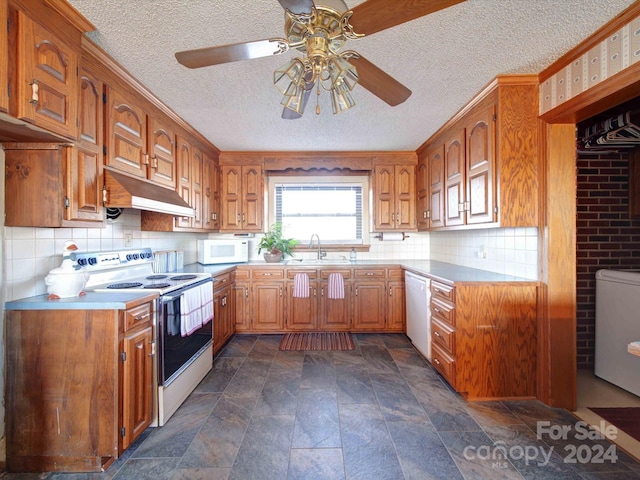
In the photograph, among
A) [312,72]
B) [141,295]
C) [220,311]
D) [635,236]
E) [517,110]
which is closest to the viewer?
[312,72]

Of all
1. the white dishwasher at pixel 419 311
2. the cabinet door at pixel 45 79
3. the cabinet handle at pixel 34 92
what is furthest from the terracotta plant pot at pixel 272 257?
the cabinet handle at pixel 34 92

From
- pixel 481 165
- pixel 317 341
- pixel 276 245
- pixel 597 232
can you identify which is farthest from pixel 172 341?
pixel 597 232

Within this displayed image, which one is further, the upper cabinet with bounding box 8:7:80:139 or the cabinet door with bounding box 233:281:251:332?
the cabinet door with bounding box 233:281:251:332

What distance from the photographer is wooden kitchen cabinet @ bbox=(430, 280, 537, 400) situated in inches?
82.2

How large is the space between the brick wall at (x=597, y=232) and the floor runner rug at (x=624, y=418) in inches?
28.4

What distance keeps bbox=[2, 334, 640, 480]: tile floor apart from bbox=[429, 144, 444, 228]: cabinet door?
5.33ft

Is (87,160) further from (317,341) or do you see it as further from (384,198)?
(384,198)

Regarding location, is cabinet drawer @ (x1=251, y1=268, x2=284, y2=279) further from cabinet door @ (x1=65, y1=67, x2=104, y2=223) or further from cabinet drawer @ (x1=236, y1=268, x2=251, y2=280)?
cabinet door @ (x1=65, y1=67, x2=104, y2=223)

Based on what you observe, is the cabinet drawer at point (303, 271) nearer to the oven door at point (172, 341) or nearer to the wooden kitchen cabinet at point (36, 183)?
the oven door at point (172, 341)

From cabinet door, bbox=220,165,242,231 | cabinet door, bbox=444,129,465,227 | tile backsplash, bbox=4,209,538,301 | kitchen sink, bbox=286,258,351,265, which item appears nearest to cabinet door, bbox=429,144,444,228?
cabinet door, bbox=444,129,465,227

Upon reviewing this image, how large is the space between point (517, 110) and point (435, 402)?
2.25 m

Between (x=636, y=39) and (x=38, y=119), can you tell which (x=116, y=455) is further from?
(x=636, y=39)

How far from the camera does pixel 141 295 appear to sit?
Result: 172 centimetres

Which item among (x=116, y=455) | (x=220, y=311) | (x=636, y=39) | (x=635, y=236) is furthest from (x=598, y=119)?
(x=116, y=455)
